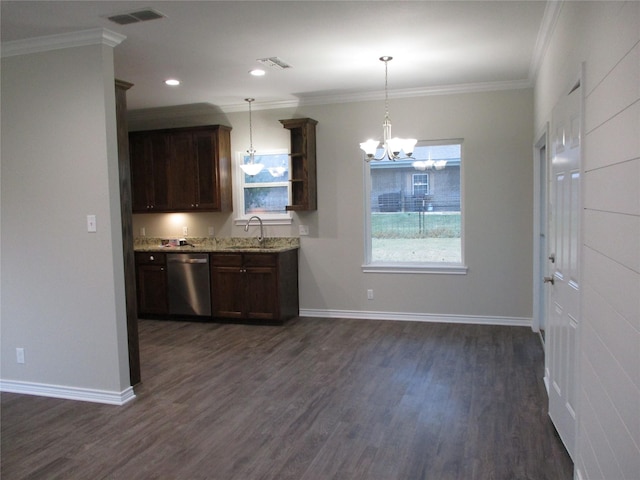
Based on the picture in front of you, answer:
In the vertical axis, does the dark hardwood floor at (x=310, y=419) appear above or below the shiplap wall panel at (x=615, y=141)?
below

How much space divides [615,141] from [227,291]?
189 inches

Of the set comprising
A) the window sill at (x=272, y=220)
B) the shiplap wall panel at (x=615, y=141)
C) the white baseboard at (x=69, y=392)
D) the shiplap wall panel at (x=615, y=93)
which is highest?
the shiplap wall panel at (x=615, y=93)

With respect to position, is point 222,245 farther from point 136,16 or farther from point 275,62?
point 136,16

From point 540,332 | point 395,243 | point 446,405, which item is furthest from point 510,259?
point 446,405

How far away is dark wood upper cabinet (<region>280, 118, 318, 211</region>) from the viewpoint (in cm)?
587

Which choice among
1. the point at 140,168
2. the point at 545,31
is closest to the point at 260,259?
the point at 140,168

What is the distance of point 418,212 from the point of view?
5.93 metres

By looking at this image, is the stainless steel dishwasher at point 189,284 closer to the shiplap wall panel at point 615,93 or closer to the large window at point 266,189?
the large window at point 266,189

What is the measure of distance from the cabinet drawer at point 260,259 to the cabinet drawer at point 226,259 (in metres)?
0.09

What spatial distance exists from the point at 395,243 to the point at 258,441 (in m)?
3.49

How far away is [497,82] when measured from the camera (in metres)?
5.32

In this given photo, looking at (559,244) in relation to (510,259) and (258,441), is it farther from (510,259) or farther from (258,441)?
(510,259)

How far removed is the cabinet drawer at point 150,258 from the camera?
6152mm

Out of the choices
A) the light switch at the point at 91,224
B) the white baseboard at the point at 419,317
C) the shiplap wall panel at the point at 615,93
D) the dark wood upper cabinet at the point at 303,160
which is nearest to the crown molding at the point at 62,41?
the light switch at the point at 91,224
